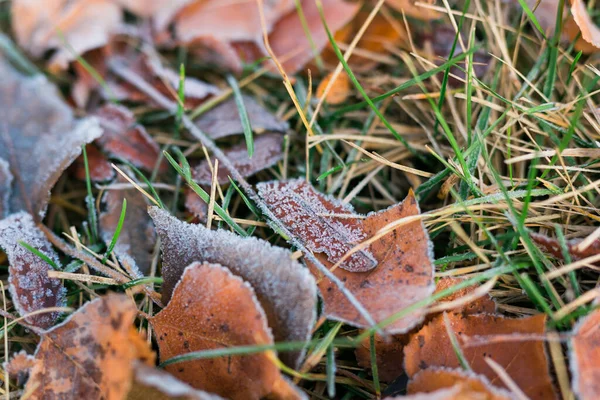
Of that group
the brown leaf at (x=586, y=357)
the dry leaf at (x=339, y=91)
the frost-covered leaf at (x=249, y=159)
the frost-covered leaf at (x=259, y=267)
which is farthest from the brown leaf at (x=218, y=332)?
the dry leaf at (x=339, y=91)

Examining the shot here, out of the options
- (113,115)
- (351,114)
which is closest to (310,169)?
(351,114)

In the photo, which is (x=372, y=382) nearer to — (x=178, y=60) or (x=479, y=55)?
(x=479, y=55)

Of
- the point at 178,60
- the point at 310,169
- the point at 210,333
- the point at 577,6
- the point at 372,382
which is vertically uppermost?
→ the point at 577,6

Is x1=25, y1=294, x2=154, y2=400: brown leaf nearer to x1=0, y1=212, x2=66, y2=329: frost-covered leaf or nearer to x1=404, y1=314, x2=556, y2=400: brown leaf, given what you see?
x1=0, y1=212, x2=66, y2=329: frost-covered leaf

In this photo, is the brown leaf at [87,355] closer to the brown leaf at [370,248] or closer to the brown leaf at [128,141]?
the brown leaf at [370,248]

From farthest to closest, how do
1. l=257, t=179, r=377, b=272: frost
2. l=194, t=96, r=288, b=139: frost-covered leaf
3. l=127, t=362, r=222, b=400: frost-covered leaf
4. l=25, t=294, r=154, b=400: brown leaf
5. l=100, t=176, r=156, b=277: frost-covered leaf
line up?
l=194, t=96, r=288, b=139: frost-covered leaf → l=100, t=176, r=156, b=277: frost-covered leaf → l=257, t=179, r=377, b=272: frost → l=25, t=294, r=154, b=400: brown leaf → l=127, t=362, r=222, b=400: frost-covered leaf

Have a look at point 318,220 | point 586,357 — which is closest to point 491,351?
point 586,357

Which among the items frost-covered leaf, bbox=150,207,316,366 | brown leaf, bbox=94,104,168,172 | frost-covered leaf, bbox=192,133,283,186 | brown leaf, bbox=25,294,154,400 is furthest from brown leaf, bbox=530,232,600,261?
brown leaf, bbox=94,104,168,172
